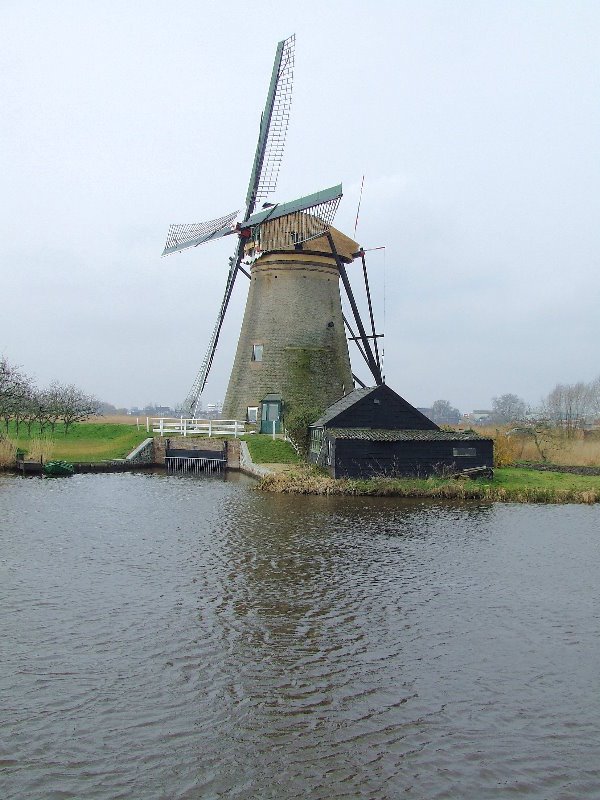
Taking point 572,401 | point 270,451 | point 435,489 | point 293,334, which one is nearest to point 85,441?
point 270,451

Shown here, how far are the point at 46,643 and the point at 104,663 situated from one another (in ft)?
3.68

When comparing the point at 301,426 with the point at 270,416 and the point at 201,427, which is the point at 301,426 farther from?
the point at 201,427

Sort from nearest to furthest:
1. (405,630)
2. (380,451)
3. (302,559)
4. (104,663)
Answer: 1. (104,663)
2. (405,630)
3. (302,559)
4. (380,451)

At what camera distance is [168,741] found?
7.16 metres

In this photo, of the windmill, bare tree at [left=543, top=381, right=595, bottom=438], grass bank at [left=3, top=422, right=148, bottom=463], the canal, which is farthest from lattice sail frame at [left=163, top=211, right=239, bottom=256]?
bare tree at [left=543, top=381, right=595, bottom=438]

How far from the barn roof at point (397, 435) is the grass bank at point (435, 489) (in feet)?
4.86

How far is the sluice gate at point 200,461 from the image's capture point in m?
33.5

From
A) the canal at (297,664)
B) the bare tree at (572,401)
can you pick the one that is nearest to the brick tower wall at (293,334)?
the canal at (297,664)

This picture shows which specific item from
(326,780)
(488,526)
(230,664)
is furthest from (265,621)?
(488,526)

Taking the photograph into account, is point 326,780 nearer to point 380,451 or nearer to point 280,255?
point 380,451

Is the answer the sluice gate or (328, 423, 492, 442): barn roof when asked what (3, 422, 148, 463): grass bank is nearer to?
the sluice gate

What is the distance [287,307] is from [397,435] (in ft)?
37.0

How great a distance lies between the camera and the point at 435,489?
78.7 feet

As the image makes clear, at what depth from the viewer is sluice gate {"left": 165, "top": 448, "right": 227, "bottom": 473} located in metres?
33.5
